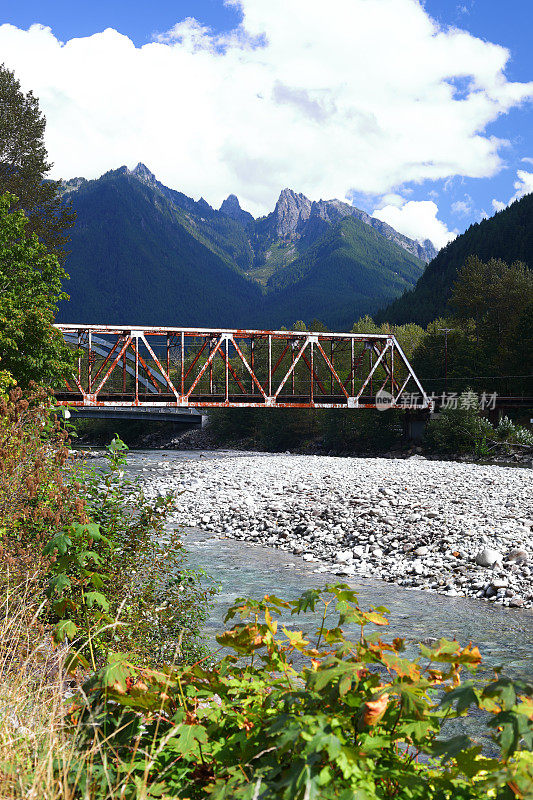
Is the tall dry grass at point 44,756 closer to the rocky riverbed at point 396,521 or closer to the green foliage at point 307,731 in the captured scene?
the green foliage at point 307,731

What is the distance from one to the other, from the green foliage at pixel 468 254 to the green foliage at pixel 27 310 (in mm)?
91274

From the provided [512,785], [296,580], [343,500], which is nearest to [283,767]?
[512,785]

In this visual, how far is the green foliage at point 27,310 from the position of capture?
18.5 meters

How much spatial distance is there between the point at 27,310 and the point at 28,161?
16795 millimetres

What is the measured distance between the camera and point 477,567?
989 centimetres

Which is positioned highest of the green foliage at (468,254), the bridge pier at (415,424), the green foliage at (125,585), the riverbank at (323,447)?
the green foliage at (468,254)

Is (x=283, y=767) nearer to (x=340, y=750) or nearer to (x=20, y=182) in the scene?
(x=340, y=750)

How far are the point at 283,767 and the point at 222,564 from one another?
957 cm

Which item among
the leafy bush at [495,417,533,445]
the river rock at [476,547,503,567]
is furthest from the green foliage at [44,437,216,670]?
the leafy bush at [495,417,533,445]

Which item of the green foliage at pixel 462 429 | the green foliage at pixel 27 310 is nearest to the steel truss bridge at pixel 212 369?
the green foliage at pixel 462 429

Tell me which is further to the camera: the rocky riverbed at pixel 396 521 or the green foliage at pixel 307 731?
the rocky riverbed at pixel 396 521

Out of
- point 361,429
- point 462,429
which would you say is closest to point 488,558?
point 462,429

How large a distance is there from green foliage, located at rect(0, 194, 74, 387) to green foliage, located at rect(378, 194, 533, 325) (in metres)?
91.3

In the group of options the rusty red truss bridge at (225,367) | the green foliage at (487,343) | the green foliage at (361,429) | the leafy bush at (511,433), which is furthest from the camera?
the green foliage at (361,429)
